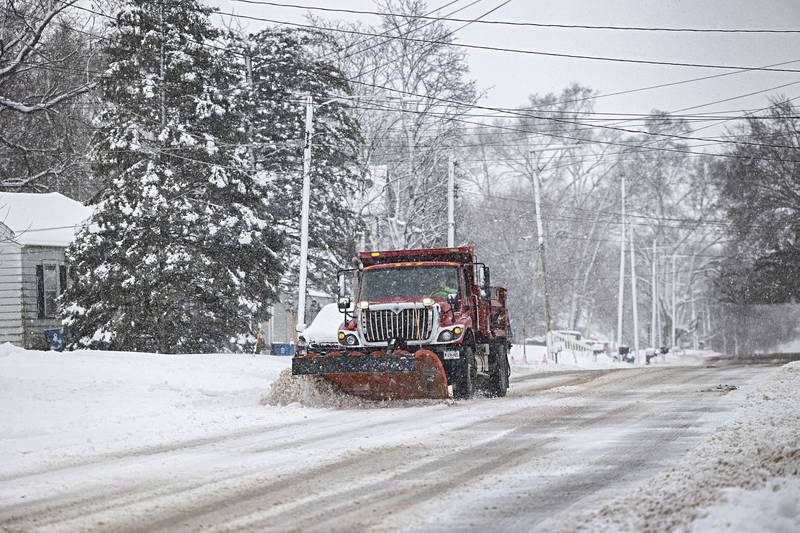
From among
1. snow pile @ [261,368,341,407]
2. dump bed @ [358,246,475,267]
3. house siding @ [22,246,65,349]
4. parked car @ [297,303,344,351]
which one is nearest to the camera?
snow pile @ [261,368,341,407]

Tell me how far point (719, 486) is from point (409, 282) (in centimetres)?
987

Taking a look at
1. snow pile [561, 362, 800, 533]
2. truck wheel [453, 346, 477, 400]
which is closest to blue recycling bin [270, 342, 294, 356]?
truck wheel [453, 346, 477, 400]

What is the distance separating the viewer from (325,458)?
8961 millimetres

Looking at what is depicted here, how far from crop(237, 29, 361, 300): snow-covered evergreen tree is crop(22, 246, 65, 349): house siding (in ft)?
28.7

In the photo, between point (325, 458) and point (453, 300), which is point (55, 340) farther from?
point (325, 458)

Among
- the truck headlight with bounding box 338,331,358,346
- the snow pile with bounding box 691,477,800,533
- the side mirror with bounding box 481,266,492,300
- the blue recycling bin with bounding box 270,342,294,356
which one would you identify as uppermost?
the side mirror with bounding box 481,266,492,300

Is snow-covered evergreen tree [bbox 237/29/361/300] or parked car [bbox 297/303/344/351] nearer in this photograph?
parked car [bbox 297/303/344/351]

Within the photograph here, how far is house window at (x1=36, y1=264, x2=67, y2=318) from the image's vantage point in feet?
110

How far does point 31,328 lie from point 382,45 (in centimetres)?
1705

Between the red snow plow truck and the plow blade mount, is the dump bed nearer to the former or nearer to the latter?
the red snow plow truck

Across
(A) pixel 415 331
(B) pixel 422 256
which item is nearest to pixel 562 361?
(B) pixel 422 256

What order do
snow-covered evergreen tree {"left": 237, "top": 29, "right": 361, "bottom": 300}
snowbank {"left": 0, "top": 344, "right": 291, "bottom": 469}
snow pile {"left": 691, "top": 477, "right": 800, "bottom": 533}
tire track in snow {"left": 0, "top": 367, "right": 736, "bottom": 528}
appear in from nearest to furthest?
snow pile {"left": 691, "top": 477, "right": 800, "bottom": 533}, tire track in snow {"left": 0, "top": 367, "right": 736, "bottom": 528}, snowbank {"left": 0, "top": 344, "right": 291, "bottom": 469}, snow-covered evergreen tree {"left": 237, "top": 29, "right": 361, "bottom": 300}

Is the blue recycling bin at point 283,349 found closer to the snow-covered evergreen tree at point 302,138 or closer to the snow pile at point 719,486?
the snow-covered evergreen tree at point 302,138

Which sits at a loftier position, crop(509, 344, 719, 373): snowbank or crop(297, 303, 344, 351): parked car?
crop(297, 303, 344, 351): parked car
